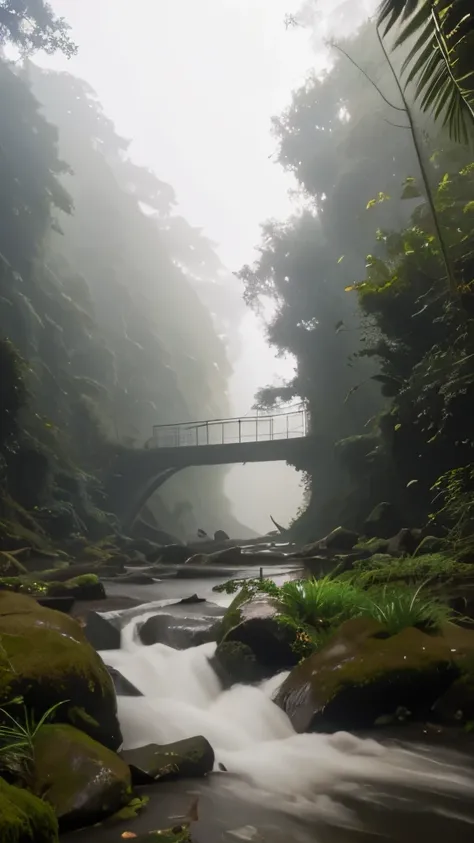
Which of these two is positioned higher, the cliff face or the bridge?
the cliff face

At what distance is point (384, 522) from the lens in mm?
19188

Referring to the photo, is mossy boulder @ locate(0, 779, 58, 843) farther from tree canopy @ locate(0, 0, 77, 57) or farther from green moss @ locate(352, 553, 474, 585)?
tree canopy @ locate(0, 0, 77, 57)

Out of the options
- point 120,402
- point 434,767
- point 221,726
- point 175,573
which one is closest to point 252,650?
point 221,726

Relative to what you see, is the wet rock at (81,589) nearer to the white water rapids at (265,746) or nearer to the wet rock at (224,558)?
the white water rapids at (265,746)

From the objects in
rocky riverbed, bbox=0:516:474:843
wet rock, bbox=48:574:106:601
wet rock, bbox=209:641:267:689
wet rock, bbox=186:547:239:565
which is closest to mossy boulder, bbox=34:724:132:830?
rocky riverbed, bbox=0:516:474:843

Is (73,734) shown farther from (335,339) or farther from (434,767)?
(335,339)

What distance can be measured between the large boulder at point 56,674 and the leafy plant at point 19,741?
12cm

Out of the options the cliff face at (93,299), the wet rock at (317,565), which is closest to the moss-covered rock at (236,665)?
the wet rock at (317,565)

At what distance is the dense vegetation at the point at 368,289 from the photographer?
14.5 metres

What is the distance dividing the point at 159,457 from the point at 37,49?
2665cm

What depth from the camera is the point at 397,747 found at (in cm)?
467

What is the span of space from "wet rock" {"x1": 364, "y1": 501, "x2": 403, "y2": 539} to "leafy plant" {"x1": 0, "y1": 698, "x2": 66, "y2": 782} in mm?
16209

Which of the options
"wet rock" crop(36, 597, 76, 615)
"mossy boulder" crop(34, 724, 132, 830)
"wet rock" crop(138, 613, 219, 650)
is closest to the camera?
"mossy boulder" crop(34, 724, 132, 830)

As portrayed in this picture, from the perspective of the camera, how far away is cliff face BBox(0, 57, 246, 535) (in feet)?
114
